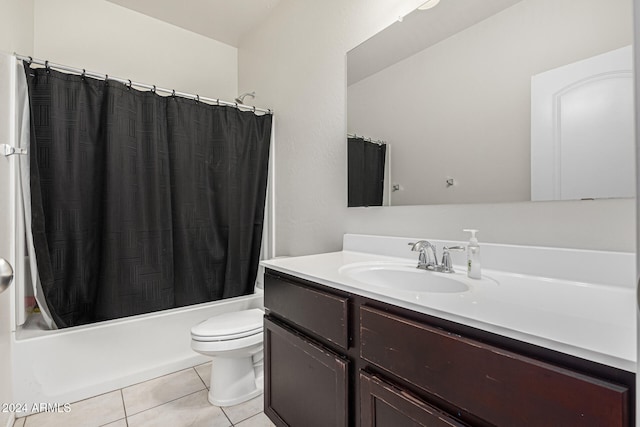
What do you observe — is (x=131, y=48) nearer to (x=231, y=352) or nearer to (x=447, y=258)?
(x=231, y=352)

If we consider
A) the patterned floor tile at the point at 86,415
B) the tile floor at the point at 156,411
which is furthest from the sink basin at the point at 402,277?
the patterned floor tile at the point at 86,415

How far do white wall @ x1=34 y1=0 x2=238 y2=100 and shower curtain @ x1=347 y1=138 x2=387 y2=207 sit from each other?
6.01 ft

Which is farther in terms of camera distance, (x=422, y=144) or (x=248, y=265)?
(x=248, y=265)

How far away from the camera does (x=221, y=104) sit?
85.8 inches

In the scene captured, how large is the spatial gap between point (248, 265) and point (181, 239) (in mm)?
518

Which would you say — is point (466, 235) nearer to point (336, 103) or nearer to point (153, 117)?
point (336, 103)

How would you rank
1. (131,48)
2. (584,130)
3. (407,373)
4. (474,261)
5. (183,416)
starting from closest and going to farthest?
(407,373) < (584,130) < (474,261) < (183,416) < (131,48)

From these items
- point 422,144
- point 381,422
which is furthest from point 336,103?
point 381,422

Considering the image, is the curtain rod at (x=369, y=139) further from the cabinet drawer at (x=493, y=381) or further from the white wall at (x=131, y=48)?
the white wall at (x=131, y=48)

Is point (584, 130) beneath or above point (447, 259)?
above

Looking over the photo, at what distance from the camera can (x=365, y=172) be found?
1610 mm

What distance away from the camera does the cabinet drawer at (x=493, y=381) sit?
0.49 m

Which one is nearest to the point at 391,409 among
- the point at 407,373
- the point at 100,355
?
the point at 407,373

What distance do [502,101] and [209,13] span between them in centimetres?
237
